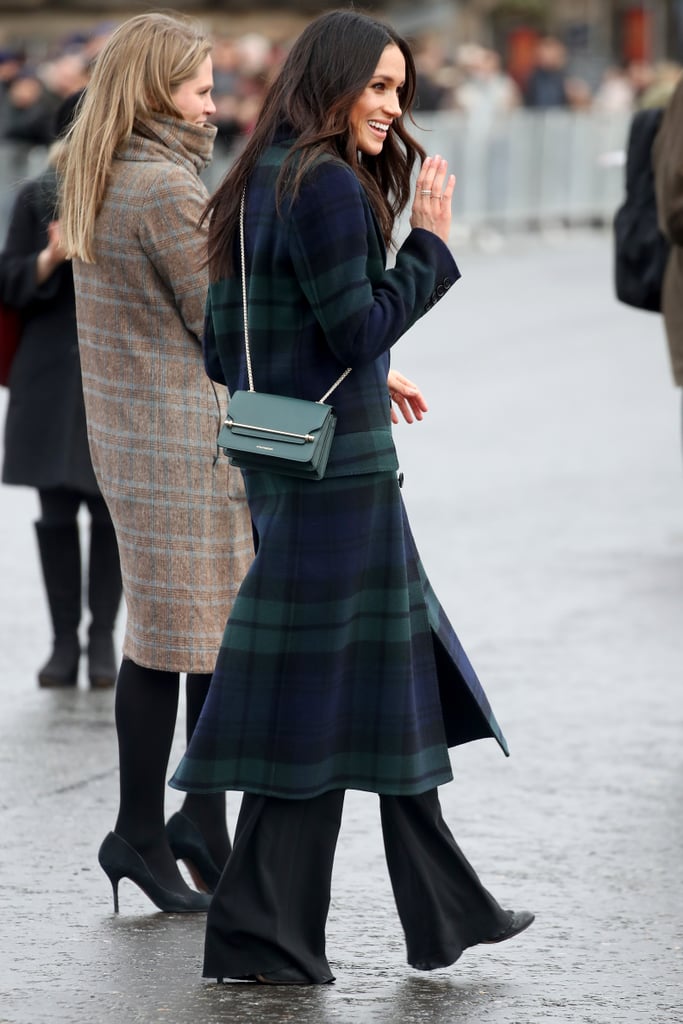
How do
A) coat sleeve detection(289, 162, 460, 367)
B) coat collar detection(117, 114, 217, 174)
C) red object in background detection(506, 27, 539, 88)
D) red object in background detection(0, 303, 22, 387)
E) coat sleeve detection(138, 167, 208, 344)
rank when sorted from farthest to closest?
red object in background detection(506, 27, 539, 88), red object in background detection(0, 303, 22, 387), coat collar detection(117, 114, 217, 174), coat sleeve detection(138, 167, 208, 344), coat sleeve detection(289, 162, 460, 367)

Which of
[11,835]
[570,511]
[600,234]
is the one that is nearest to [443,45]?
[600,234]

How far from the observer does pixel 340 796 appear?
3828mm

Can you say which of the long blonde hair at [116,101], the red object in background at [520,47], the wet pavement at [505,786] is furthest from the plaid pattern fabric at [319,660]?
the red object in background at [520,47]

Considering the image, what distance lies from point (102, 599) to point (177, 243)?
8.43 feet

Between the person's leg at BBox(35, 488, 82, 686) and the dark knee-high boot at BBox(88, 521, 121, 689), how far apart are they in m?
0.05

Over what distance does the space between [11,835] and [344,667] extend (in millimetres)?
1522

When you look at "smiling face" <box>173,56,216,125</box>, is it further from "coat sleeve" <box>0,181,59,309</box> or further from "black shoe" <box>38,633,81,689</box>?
"black shoe" <box>38,633,81,689</box>

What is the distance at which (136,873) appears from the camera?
4.30 metres

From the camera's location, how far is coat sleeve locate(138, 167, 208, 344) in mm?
4273

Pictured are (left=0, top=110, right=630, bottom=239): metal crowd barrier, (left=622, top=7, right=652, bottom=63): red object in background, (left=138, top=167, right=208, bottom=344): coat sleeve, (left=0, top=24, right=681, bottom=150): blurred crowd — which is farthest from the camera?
(left=622, top=7, right=652, bottom=63): red object in background

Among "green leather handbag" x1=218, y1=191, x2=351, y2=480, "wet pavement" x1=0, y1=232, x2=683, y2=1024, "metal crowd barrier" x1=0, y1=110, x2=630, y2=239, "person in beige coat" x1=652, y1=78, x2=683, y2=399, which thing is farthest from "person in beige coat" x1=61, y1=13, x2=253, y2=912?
"metal crowd barrier" x1=0, y1=110, x2=630, y2=239

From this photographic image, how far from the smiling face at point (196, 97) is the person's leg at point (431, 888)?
5.18ft

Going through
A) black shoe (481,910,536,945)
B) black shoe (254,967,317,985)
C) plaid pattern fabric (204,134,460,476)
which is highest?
plaid pattern fabric (204,134,460,476)

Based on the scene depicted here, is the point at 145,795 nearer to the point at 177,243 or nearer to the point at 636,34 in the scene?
the point at 177,243
